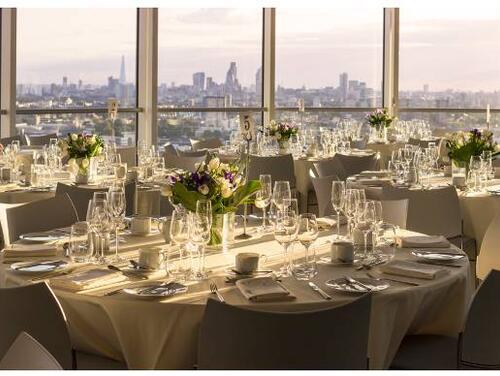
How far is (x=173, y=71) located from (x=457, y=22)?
481 centimetres

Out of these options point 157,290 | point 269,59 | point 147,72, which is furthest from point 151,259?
point 269,59

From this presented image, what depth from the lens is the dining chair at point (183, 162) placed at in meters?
7.84

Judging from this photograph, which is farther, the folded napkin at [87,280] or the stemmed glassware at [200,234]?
the stemmed glassware at [200,234]

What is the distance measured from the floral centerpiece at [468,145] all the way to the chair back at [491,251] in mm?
2046

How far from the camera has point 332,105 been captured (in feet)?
40.9

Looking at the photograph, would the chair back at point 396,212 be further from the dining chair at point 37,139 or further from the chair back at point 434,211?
the dining chair at point 37,139

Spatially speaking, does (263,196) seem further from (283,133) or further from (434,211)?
(283,133)

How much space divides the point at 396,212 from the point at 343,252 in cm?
126

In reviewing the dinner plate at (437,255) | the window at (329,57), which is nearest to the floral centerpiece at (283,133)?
the window at (329,57)

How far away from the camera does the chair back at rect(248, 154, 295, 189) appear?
790 cm

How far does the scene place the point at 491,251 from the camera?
4.36 m

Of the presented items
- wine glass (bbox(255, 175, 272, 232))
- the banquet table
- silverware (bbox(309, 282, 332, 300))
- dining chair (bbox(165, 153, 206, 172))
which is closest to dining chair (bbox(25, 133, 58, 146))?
dining chair (bbox(165, 153, 206, 172))
